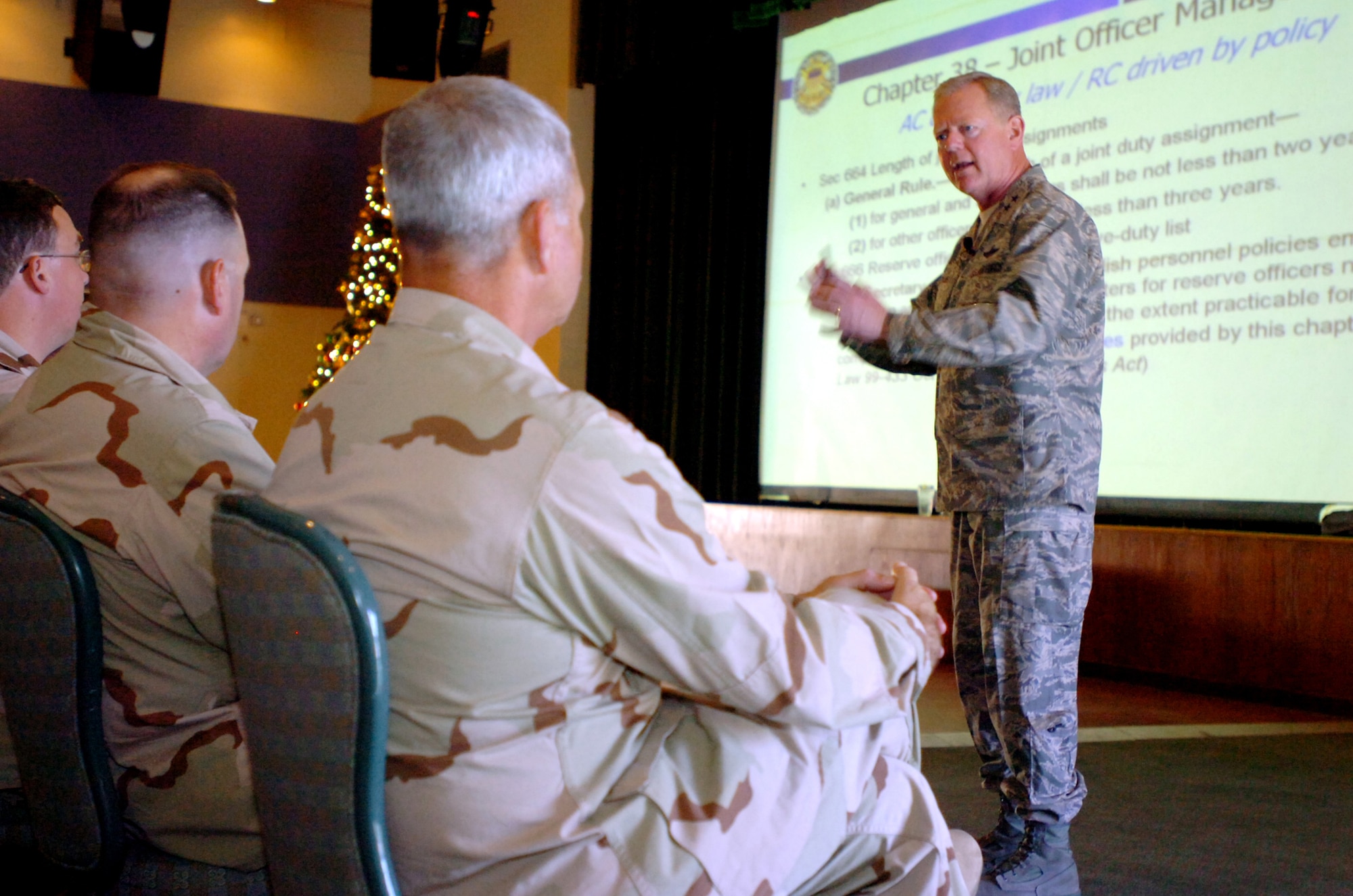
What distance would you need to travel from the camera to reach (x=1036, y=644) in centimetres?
204

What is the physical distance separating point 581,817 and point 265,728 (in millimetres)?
256

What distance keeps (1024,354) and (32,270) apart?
1.81 meters

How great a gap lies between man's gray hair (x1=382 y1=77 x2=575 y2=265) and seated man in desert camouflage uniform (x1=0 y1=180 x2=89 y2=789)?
128 cm

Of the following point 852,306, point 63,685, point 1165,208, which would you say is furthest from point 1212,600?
point 63,685

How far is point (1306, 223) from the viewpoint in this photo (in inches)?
152

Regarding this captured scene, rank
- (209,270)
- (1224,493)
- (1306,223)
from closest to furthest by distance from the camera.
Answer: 1. (209,270)
2. (1306,223)
3. (1224,493)

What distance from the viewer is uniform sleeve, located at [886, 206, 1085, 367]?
1950mm

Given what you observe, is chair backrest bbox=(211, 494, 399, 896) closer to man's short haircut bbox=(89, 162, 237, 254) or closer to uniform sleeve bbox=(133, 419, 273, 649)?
uniform sleeve bbox=(133, 419, 273, 649)

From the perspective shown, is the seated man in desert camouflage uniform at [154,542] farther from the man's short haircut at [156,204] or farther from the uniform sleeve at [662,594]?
the uniform sleeve at [662,594]

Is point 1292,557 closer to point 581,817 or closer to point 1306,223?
point 1306,223

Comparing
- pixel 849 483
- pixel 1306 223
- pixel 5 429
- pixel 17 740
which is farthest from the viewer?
pixel 849 483

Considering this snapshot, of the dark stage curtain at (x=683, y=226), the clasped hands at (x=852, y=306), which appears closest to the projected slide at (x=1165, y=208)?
the dark stage curtain at (x=683, y=226)

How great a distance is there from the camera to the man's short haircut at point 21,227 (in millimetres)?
2088

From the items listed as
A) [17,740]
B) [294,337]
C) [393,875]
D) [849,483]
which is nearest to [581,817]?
[393,875]
